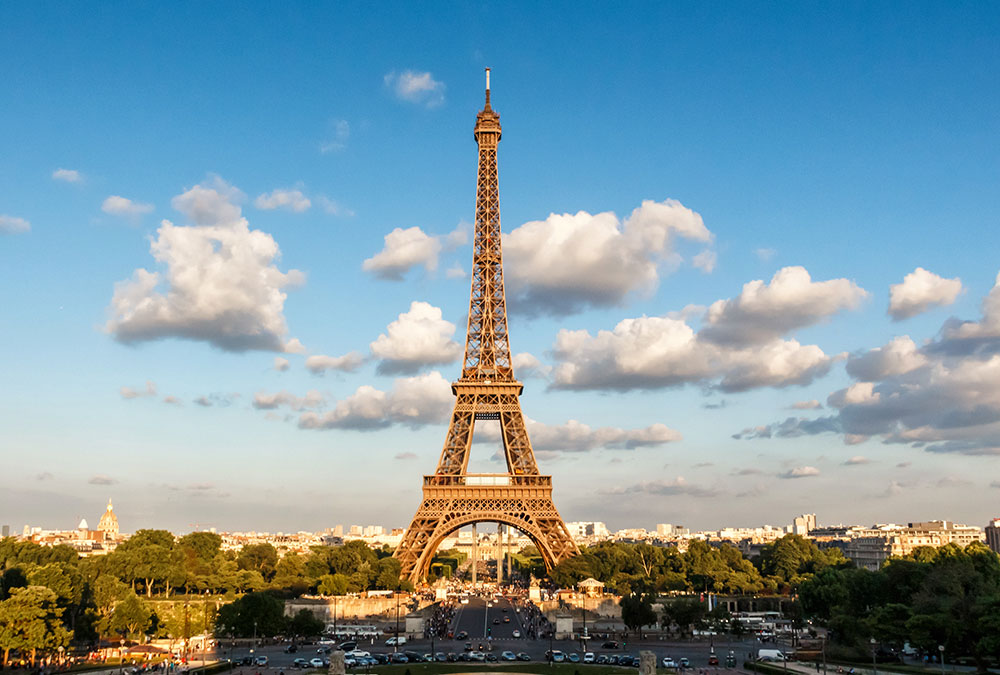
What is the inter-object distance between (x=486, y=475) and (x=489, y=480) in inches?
28.4

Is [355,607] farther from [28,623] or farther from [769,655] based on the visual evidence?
[769,655]

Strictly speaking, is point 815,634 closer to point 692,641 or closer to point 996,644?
point 692,641

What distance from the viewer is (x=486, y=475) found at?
106875 millimetres

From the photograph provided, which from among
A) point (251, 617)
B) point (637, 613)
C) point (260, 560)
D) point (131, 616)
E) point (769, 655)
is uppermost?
point (260, 560)

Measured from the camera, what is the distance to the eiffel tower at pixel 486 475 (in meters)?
106

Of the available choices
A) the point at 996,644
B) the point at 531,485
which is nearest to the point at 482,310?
the point at 531,485

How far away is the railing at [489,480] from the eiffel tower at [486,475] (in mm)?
123

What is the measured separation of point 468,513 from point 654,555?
50815mm

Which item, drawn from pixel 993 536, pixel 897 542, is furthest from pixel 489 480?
pixel 993 536

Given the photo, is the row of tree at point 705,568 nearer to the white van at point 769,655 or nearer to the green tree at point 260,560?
the white van at point 769,655

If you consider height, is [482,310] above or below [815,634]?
above

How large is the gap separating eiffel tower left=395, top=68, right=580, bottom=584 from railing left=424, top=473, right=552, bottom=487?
0.40 ft

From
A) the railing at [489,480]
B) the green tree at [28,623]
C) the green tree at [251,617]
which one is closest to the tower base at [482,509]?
the railing at [489,480]

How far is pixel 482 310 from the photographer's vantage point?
4473 inches
